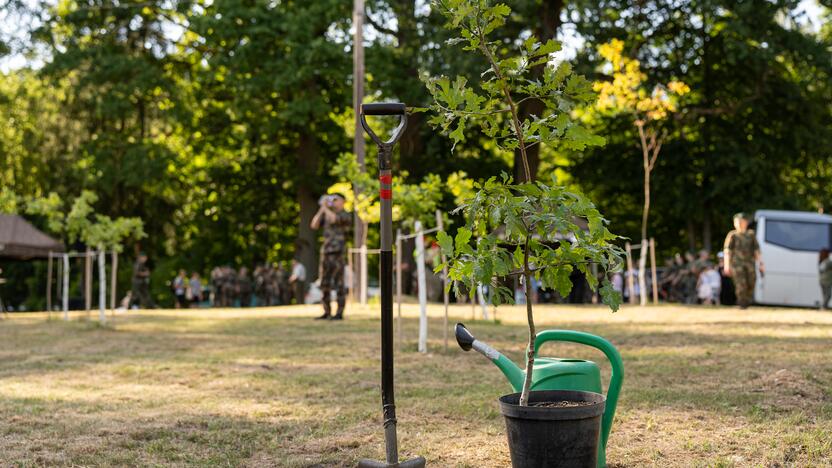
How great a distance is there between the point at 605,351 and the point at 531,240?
2.37 ft

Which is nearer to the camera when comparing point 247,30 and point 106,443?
point 106,443

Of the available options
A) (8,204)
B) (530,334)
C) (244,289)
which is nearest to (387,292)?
(530,334)

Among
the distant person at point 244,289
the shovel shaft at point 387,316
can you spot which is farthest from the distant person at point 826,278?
the distant person at point 244,289

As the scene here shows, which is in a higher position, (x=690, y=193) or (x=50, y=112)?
(x=50, y=112)

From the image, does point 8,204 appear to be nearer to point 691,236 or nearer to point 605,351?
point 605,351

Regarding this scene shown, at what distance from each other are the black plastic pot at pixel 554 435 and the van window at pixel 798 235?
22346 millimetres

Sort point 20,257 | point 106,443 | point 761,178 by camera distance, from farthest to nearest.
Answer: point 761,178 < point 20,257 < point 106,443

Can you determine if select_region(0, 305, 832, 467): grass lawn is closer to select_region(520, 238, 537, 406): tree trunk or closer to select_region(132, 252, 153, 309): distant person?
select_region(520, 238, 537, 406): tree trunk

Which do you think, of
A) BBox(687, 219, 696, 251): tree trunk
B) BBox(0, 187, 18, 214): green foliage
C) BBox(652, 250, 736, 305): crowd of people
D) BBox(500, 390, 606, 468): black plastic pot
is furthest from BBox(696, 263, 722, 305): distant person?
BBox(500, 390, 606, 468): black plastic pot

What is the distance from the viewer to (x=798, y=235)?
80.5 feet

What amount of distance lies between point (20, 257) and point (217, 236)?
16975 mm

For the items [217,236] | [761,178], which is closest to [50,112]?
[217,236]

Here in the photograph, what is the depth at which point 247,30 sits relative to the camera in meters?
27.6

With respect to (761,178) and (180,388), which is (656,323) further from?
(761,178)
